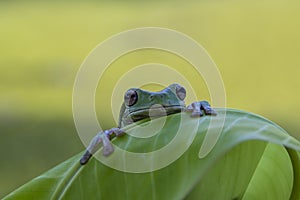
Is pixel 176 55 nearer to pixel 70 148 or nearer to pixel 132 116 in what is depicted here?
pixel 70 148

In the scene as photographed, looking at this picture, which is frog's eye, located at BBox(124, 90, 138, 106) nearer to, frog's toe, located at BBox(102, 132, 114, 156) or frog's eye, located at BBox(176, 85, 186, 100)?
frog's eye, located at BBox(176, 85, 186, 100)

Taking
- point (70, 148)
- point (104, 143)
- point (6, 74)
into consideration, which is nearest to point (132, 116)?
point (104, 143)

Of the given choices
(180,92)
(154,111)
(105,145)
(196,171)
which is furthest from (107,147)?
(180,92)

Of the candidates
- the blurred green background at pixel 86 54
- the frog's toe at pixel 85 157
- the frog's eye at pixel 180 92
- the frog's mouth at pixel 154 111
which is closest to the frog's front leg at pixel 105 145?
the frog's toe at pixel 85 157

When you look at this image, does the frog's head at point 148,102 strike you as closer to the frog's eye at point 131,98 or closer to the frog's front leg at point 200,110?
the frog's eye at point 131,98

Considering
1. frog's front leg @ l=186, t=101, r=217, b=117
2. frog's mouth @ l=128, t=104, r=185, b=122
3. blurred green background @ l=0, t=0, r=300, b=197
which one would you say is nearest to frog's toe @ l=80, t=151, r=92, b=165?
frog's front leg @ l=186, t=101, r=217, b=117

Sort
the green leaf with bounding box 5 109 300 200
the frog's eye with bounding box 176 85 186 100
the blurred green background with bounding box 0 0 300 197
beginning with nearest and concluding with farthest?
the green leaf with bounding box 5 109 300 200
the frog's eye with bounding box 176 85 186 100
the blurred green background with bounding box 0 0 300 197
